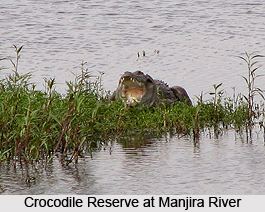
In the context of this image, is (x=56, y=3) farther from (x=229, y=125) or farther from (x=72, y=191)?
(x=72, y=191)

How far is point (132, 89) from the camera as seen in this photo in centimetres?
1557

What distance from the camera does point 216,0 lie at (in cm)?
3059

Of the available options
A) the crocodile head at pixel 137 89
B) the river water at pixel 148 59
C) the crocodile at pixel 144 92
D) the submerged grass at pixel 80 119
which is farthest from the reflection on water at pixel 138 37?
the submerged grass at pixel 80 119

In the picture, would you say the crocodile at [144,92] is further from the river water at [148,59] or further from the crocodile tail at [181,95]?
the river water at [148,59]

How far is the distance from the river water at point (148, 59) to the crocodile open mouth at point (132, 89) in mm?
1628

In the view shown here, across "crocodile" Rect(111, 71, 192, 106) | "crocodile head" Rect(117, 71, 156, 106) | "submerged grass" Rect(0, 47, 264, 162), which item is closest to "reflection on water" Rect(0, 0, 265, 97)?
"crocodile" Rect(111, 71, 192, 106)

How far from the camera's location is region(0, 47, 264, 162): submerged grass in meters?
11.5

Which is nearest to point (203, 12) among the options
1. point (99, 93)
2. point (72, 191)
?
point (99, 93)

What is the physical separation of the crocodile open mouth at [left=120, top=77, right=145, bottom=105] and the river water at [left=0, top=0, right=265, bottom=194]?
1.63 m

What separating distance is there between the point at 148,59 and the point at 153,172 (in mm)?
9564

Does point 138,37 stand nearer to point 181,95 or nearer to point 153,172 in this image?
point 181,95

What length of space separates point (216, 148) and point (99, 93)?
3.37 m

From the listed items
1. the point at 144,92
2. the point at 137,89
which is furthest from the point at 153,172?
the point at 137,89

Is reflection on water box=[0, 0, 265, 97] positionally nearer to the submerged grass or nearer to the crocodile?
the crocodile
